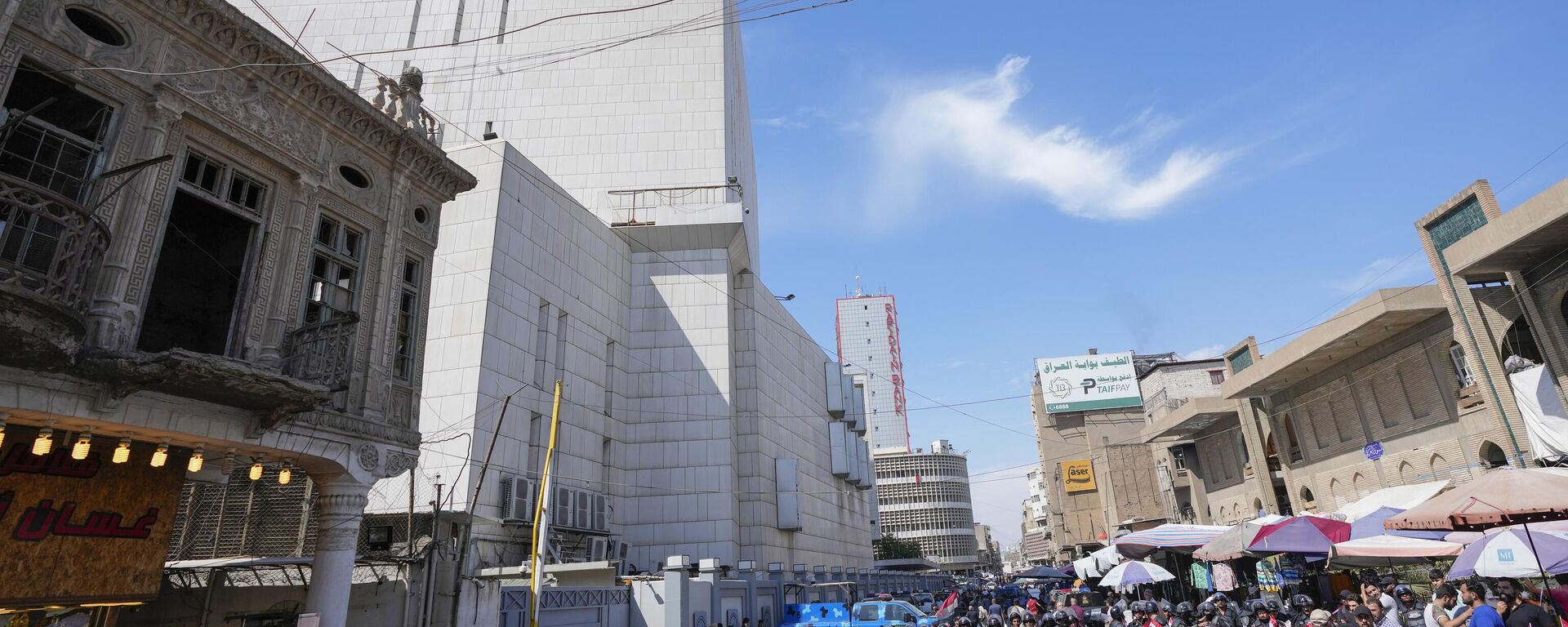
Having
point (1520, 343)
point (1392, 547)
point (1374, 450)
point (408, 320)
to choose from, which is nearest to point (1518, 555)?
point (1392, 547)

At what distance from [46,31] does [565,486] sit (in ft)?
60.6

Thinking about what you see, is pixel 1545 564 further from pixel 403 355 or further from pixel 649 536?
pixel 649 536

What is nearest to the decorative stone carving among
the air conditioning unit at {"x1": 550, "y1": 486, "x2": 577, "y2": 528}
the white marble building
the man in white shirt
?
the white marble building

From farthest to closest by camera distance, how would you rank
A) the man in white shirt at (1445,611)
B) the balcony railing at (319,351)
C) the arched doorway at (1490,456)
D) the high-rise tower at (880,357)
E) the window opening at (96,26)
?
the high-rise tower at (880,357) < the arched doorway at (1490,456) < the balcony railing at (319,351) < the window opening at (96,26) < the man in white shirt at (1445,611)

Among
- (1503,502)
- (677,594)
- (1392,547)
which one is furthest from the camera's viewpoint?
(677,594)

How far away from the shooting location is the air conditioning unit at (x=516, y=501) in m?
22.2

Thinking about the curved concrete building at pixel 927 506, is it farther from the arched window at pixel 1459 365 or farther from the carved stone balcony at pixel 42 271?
the carved stone balcony at pixel 42 271

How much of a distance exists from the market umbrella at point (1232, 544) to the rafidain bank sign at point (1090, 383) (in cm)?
5264

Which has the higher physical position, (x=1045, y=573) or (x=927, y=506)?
(x=927, y=506)

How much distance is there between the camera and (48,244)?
912 cm

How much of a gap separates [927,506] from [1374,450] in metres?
108

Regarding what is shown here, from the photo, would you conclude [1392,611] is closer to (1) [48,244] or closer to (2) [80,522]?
(1) [48,244]

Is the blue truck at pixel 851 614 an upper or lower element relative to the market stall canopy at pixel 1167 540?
lower

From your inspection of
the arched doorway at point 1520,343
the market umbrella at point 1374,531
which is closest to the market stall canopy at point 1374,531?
the market umbrella at point 1374,531
